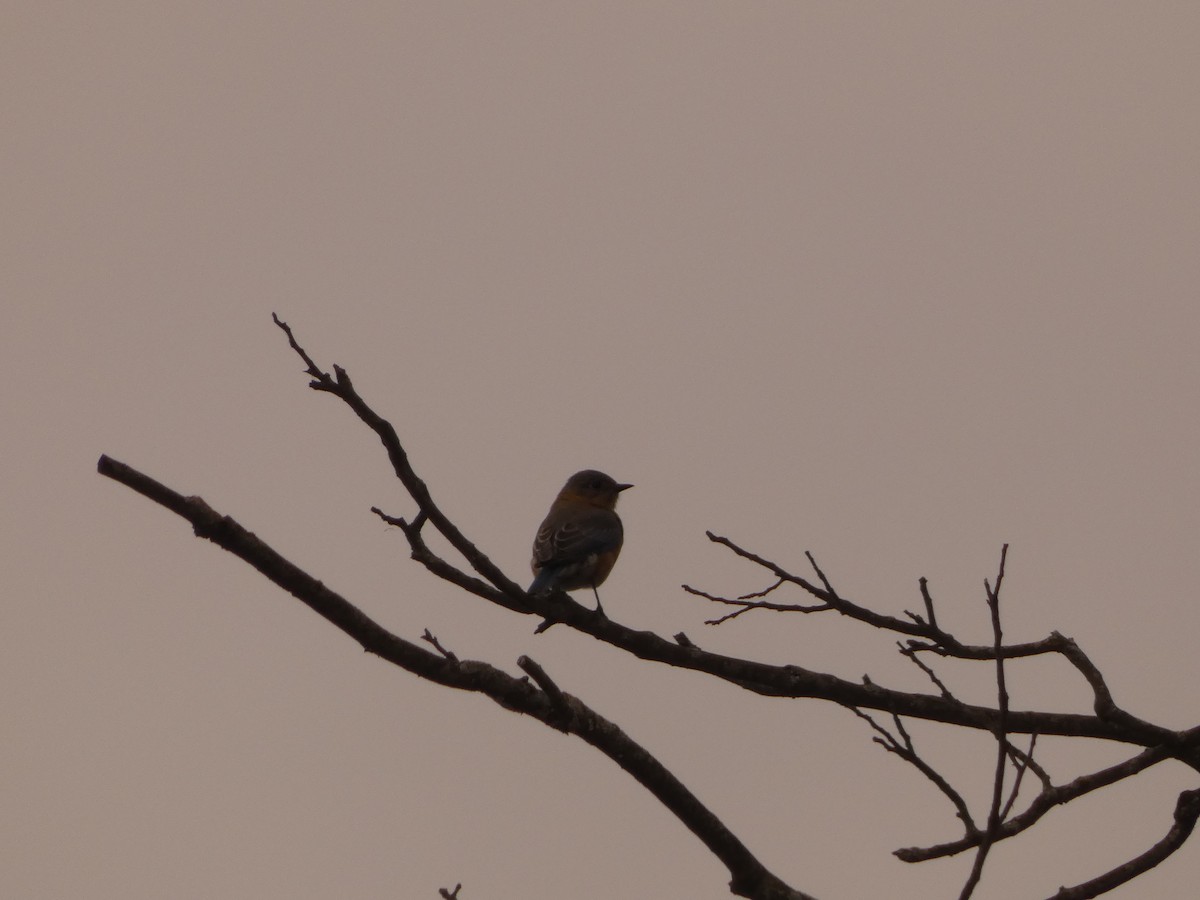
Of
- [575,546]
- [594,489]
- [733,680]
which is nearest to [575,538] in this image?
[575,546]

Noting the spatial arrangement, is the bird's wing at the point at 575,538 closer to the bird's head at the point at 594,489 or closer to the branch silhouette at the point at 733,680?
the bird's head at the point at 594,489

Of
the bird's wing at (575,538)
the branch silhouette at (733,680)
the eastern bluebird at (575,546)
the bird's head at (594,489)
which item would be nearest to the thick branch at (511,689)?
the branch silhouette at (733,680)

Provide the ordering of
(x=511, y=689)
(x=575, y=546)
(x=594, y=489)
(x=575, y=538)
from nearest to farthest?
(x=511, y=689) → (x=575, y=546) → (x=575, y=538) → (x=594, y=489)

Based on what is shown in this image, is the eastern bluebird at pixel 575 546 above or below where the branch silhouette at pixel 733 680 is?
above

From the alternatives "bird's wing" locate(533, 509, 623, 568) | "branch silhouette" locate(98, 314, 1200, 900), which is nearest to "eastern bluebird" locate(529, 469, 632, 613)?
"bird's wing" locate(533, 509, 623, 568)

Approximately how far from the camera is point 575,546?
11617 mm

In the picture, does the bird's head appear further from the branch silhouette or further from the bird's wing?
the branch silhouette

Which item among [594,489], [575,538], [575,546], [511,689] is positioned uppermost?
[594,489]

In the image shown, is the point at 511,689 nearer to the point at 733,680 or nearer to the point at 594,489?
the point at 733,680

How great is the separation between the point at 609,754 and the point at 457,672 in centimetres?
64

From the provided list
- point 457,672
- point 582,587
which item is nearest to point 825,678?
point 457,672

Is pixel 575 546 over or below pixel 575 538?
below

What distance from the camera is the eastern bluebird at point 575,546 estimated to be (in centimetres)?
1141

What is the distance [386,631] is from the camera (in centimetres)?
470
